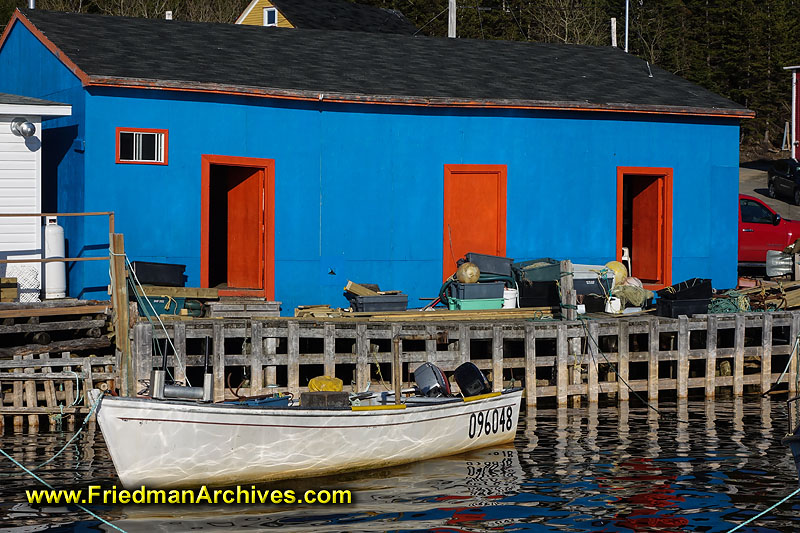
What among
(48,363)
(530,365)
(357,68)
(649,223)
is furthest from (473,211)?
(48,363)

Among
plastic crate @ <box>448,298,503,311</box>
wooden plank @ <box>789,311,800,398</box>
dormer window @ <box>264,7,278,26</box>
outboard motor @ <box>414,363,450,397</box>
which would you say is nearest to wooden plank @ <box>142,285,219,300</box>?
plastic crate @ <box>448,298,503,311</box>

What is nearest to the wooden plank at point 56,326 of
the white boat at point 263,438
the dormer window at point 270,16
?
the white boat at point 263,438

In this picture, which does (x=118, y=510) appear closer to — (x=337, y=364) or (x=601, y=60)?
(x=337, y=364)

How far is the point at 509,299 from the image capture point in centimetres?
2244

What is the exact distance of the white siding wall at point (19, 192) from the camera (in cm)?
2081

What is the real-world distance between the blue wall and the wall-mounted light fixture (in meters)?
0.78

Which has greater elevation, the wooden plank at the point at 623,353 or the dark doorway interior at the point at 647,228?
the dark doorway interior at the point at 647,228

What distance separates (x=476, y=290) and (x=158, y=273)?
5.87 m

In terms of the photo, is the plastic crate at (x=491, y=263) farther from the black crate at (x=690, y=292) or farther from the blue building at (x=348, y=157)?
the black crate at (x=690, y=292)

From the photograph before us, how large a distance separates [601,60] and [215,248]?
10.1 m

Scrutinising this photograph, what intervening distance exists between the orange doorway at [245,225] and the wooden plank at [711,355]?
27.0 feet

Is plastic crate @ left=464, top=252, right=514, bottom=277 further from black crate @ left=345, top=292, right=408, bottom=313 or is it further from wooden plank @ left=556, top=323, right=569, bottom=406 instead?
wooden plank @ left=556, top=323, right=569, bottom=406

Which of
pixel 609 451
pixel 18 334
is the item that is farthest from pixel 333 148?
pixel 609 451

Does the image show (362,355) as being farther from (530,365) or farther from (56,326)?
(56,326)
